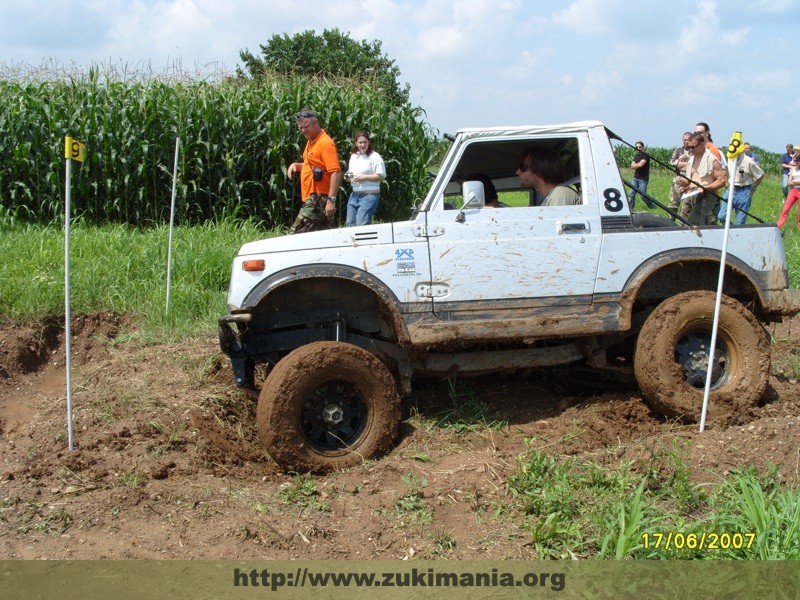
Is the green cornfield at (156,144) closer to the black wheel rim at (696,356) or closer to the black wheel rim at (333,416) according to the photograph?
the black wheel rim at (333,416)


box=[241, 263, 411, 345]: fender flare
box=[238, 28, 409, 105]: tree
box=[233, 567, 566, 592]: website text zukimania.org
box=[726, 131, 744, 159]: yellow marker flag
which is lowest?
box=[233, 567, 566, 592]: website text zukimania.org

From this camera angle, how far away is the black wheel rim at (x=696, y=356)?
5930 mm

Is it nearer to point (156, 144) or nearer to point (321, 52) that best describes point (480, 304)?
point (156, 144)

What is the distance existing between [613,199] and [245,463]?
3.18 m

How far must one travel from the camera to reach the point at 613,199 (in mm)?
5688

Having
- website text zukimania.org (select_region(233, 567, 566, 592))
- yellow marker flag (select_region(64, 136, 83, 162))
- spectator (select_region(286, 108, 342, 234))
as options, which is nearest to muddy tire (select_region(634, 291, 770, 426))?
website text zukimania.org (select_region(233, 567, 566, 592))

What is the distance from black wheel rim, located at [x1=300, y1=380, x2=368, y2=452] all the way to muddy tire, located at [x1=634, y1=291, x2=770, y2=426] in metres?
2.05

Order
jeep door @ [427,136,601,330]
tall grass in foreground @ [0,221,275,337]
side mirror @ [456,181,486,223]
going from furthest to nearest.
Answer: tall grass in foreground @ [0,221,275,337]
jeep door @ [427,136,601,330]
side mirror @ [456,181,486,223]

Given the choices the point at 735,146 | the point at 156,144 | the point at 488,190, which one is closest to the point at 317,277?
the point at 488,190

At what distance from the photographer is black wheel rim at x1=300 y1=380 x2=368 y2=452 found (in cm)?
548

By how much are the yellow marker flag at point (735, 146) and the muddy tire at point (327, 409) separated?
289cm

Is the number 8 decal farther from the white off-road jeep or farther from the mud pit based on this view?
the mud pit

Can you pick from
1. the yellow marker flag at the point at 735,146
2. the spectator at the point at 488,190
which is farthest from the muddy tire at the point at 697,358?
the spectator at the point at 488,190

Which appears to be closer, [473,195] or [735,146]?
[473,195]
